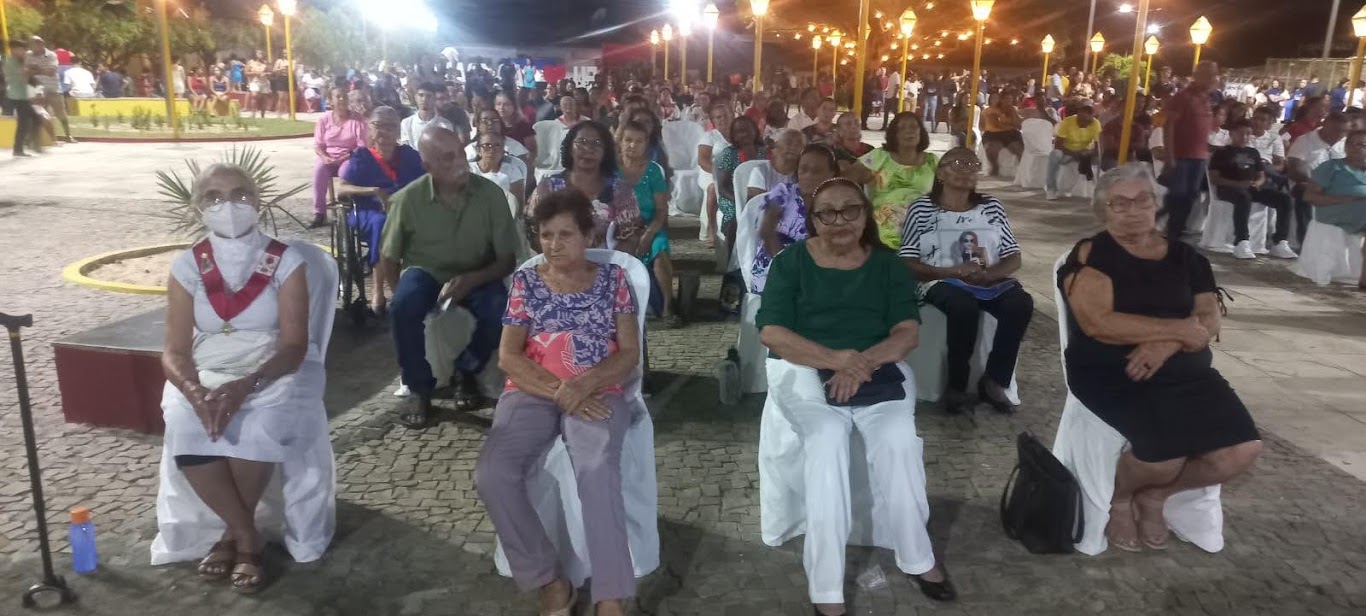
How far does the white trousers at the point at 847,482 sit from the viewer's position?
3152 mm

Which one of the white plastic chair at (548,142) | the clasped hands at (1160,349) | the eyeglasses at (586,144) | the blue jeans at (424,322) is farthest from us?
the white plastic chair at (548,142)

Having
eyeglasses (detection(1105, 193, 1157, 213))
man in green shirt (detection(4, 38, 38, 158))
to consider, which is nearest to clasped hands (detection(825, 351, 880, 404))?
eyeglasses (detection(1105, 193, 1157, 213))

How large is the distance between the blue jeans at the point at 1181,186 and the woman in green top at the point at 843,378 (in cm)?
725

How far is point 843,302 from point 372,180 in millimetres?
4184

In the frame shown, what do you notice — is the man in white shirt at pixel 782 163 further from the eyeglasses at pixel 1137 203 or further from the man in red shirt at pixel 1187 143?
the man in red shirt at pixel 1187 143

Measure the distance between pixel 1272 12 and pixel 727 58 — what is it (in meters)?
27.2

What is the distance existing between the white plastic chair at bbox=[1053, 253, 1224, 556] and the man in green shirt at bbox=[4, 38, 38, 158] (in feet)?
52.0

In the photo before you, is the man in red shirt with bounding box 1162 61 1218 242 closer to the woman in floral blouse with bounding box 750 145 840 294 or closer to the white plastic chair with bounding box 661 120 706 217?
the white plastic chair with bounding box 661 120 706 217

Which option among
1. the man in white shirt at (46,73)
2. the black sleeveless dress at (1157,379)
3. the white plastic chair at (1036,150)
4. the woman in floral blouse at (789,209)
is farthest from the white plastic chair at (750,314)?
the man in white shirt at (46,73)

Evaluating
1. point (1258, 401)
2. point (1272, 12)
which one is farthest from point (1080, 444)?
point (1272, 12)

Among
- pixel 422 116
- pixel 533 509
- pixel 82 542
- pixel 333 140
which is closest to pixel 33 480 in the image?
pixel 82 542

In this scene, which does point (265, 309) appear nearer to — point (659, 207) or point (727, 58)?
point (659, 207)

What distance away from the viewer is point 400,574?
3.38 m

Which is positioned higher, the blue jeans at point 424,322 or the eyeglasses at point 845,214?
the eyeglasses at point 845,214
